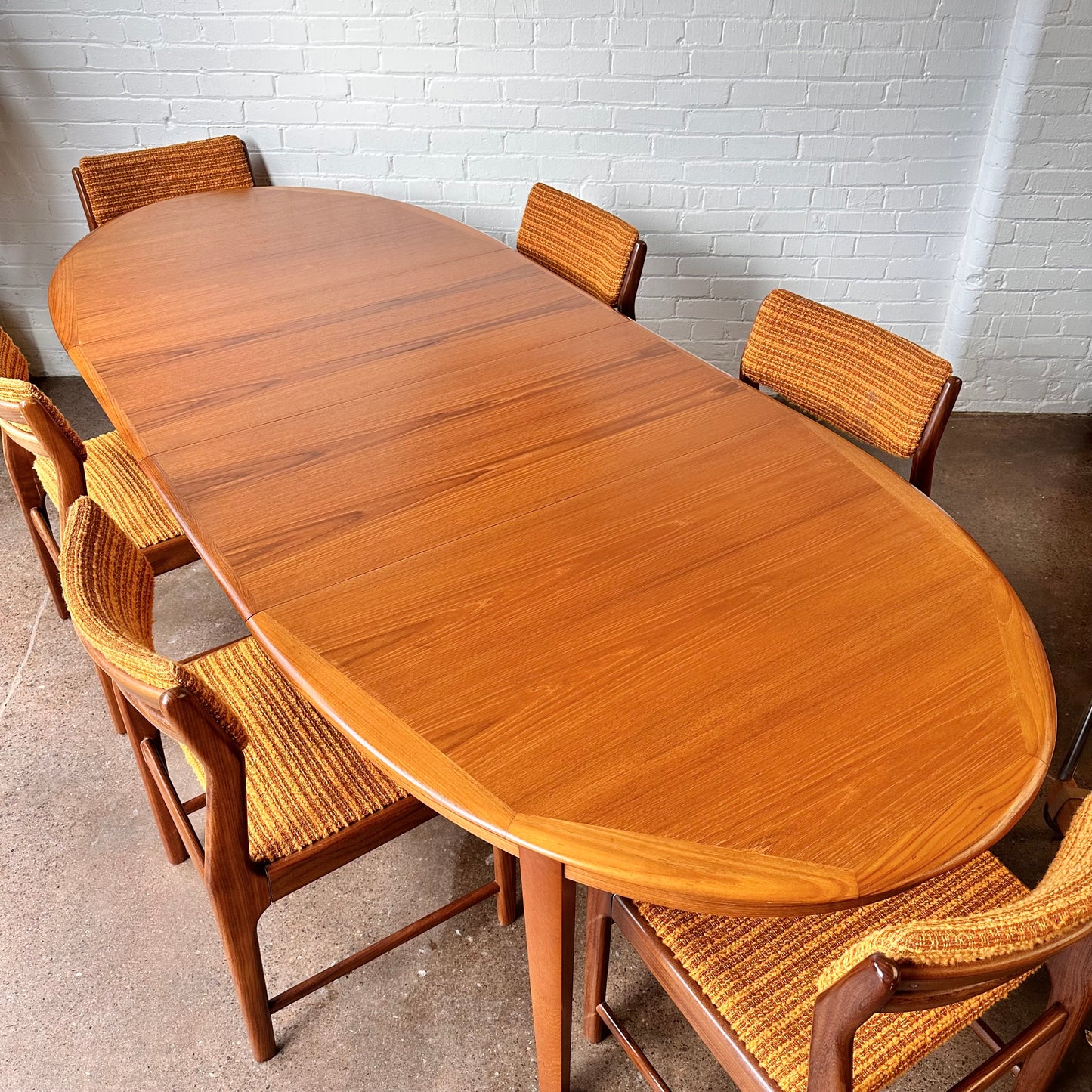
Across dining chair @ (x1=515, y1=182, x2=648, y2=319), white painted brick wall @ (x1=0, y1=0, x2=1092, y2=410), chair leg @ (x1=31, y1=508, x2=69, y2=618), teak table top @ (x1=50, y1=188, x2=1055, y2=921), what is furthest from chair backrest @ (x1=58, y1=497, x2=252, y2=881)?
white painted brick wall @ (x1=0, y1=0, x2=1092, y2=410)

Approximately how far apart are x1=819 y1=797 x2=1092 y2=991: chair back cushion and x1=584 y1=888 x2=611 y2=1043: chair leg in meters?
0.50

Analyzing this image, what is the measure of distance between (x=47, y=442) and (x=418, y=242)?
3.48 ft

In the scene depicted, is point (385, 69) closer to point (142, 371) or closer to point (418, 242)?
point (418, 242)

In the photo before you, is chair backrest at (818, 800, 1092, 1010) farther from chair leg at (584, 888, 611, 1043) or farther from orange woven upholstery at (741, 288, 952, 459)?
orange woven upholstery at (741, 288, 952, 459)

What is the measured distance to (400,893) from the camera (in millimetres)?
1857

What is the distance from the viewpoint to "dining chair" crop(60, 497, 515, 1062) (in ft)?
3.75

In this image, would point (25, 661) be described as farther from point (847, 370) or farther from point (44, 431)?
point (847, 370)

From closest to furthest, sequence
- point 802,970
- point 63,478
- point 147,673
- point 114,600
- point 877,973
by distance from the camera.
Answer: point 877,973 → point 147,673 → point 802,970 → point 114,600 → point 63,478

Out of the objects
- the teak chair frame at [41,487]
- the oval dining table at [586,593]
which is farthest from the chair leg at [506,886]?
the teak chair frame at [41,487]

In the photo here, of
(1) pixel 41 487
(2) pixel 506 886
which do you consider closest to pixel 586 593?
(2) pixel 506 886

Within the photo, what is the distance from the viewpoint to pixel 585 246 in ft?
7.88

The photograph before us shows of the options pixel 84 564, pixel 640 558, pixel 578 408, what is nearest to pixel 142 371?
pixel 84 564

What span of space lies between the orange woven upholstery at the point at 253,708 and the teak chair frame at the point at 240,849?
0.06 ft

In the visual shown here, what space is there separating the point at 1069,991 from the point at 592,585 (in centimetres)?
76
